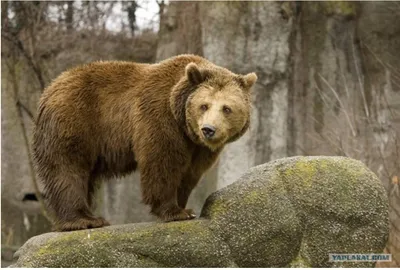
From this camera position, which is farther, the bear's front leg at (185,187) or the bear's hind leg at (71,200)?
the bear's front leg at (185,187)

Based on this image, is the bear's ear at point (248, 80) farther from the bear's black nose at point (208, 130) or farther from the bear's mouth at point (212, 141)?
the bear's black nose at point (208, 130)

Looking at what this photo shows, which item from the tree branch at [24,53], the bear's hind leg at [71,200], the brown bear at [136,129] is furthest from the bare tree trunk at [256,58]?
the bear's hind leg at [71,200]

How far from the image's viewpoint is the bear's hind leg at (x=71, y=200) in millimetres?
6781

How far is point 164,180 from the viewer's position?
650cm

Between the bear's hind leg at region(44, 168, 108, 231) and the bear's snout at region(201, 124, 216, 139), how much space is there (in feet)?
4.47

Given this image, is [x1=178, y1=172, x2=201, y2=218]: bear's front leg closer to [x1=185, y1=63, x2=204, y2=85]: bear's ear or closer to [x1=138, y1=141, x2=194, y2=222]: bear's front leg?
[x1=138, y1=141, x2=194, y2=222]: bear's front leg

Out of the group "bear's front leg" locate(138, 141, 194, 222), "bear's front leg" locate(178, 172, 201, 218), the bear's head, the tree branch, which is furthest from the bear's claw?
the tree branch

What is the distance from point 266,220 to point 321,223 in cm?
50

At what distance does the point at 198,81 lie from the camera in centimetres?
650

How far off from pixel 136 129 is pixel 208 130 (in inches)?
32.8

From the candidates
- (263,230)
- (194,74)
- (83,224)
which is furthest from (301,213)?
(83,224)

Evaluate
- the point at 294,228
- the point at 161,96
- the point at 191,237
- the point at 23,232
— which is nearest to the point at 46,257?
the point at 191,237

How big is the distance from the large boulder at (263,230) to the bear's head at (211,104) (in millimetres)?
569

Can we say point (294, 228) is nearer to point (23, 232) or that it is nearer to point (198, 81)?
point (198, 81)
